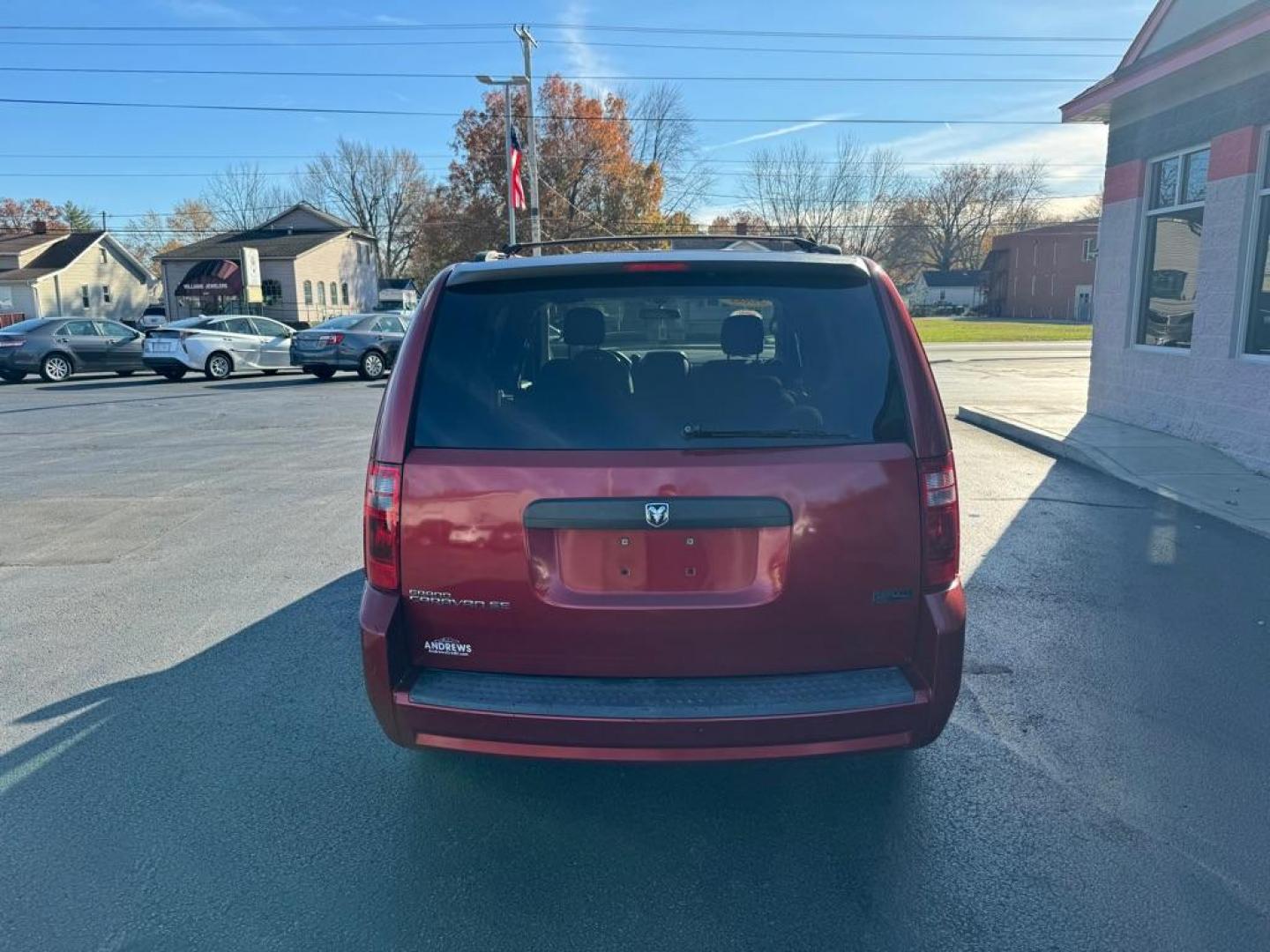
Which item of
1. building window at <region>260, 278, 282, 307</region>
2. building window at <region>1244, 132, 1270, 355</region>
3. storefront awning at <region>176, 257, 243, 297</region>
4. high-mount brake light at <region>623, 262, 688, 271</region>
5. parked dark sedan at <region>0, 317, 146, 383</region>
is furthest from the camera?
building window at <region>260, 278, 282, 307</region>

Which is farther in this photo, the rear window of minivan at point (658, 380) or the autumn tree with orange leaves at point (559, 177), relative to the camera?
the autumn tree with orange leaves at point (559, 177)

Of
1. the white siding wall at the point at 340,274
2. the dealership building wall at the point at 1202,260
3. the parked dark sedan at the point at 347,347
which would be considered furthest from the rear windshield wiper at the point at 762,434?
the white siding wall at the point at 340,274

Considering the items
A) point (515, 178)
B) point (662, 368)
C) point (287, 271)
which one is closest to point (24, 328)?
point (515, 178)

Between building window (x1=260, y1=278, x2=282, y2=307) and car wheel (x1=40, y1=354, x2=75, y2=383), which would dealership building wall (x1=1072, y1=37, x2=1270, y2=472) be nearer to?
car wheel (x1=40, y1=354, x2=75, y2=383)

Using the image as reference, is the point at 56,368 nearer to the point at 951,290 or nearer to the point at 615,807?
the point at 615,807

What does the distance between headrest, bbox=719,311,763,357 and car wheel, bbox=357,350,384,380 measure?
18.4 metres

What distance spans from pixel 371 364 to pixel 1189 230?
1620 centimetres

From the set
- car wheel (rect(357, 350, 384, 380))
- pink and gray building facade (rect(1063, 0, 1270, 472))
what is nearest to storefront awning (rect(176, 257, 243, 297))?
car wheel (rect(357, 350, 384, 380))

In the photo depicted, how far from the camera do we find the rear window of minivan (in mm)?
2693

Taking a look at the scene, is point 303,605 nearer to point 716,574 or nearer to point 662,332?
point 662,332

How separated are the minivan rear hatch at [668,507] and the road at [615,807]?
561 mm

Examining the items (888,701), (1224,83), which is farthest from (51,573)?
(1224,83)

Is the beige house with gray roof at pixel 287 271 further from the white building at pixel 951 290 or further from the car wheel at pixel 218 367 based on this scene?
the white building at pixel 951 290

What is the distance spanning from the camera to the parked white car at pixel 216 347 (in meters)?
20.8
